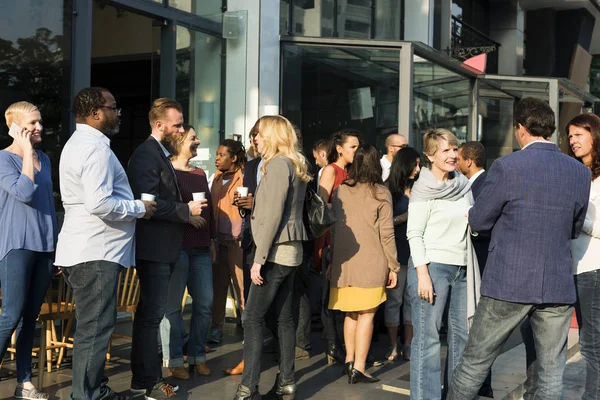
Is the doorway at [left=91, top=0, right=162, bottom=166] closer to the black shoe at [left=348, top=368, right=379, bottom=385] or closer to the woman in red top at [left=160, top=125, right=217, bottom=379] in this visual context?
the woman in red top at [left=160, top=125, right=217, bottom=379]

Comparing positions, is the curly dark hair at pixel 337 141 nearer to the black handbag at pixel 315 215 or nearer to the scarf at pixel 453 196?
the black handbag at pixel 315 215

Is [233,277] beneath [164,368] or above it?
above

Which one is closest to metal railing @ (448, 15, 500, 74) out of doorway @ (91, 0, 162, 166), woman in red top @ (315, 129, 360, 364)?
doorway @ (91, 0, 162, 166)

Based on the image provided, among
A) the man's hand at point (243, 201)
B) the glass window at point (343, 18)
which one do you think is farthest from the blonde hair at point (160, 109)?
the glass window at point (343, 18)

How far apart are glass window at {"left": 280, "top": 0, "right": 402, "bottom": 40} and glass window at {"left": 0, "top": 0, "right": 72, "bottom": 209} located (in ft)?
12.5

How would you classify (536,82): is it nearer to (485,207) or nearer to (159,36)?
(159,36)

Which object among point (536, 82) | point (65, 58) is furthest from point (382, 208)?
point (536, 82)

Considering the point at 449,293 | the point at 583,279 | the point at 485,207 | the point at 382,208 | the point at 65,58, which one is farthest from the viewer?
the point at 65,58

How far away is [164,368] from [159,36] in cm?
452

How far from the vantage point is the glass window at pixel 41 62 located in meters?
7.60

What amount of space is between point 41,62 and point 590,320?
18.7 ft

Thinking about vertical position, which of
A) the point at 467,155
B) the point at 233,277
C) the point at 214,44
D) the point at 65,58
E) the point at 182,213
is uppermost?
the point at 214,44

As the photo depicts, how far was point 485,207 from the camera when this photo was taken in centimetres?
454

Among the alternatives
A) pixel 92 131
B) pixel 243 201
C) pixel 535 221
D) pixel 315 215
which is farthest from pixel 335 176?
pixel 535 221
